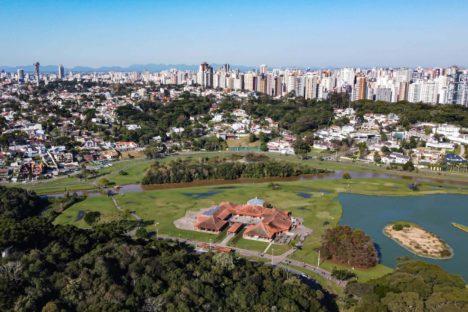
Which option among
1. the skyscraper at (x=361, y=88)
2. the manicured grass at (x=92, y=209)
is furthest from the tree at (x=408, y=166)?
the skyscraper at (x=361, y=88)

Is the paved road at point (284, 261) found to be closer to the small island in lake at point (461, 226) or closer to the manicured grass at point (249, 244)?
the manicured grass at point (249, 244)

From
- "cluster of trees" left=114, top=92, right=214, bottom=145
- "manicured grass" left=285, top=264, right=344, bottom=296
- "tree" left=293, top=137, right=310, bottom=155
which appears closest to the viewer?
"manicured grass" left=285, top=264, right=344, bottom=296

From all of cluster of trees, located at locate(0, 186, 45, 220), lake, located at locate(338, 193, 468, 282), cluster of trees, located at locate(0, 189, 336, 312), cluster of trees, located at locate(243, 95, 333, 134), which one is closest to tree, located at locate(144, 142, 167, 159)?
cluster of trees, located at locate(0, 186, 45, 220)

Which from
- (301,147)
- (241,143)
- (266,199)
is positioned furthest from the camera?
(241,143)

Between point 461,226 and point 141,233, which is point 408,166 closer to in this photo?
point 461,226

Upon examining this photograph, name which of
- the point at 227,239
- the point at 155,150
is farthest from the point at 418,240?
the point at 155,150

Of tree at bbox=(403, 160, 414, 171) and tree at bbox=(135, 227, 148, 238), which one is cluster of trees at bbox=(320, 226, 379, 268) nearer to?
tree at bbox=(135, 227, 148, 238)
